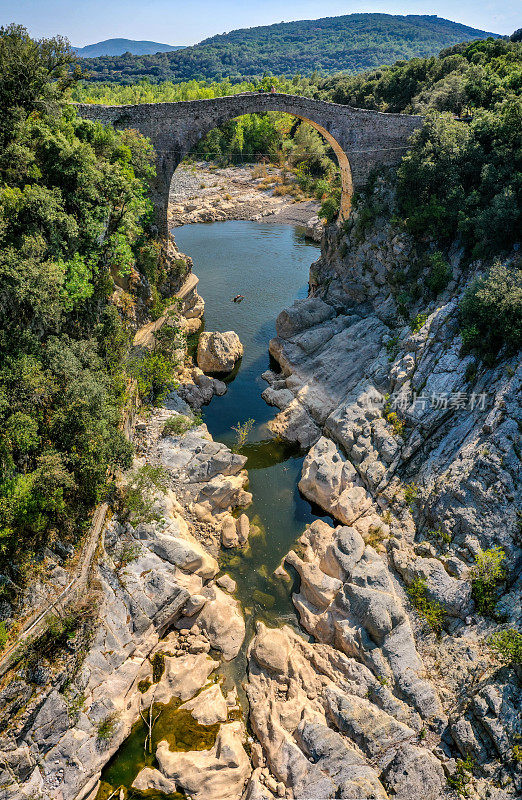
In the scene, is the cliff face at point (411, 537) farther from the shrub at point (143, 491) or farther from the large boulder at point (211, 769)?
the shrub at point (143, 491)

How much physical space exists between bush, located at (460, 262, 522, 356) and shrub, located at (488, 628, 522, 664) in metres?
10.1

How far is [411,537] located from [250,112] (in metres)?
25.7

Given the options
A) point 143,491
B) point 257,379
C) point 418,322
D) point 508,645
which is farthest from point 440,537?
point 257,379

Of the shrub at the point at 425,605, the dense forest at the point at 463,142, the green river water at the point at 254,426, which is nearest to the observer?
the green river water at the point at 254,426

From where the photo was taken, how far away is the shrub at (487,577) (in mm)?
14664

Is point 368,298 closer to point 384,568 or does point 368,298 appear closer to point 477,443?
point 477,443

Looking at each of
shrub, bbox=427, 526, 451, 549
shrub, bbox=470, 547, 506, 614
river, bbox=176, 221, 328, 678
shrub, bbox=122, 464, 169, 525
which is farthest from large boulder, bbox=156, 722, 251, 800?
shrub, bbox=427, 526, 451, 549

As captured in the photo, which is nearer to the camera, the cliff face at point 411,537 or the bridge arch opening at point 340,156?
the cliff face at point 411,537

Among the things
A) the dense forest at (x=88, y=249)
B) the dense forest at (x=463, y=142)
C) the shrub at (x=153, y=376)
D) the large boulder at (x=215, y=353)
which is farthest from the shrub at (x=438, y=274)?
the shrub at (x=153, y=376)

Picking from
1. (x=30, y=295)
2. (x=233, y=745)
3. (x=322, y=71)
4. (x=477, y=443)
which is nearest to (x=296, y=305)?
(x=477, y=443)

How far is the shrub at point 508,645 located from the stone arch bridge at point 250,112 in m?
25.6

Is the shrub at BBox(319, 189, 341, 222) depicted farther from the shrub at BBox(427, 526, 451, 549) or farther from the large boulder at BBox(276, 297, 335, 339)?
the shrub at BBox(427, 526, 451, 549)

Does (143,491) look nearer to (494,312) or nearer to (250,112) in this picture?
(494,312)

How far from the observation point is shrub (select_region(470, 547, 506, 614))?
48.1 feet
